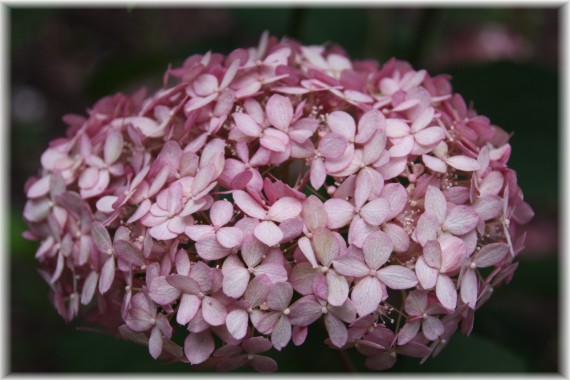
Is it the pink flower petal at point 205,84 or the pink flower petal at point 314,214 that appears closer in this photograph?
the pink flower petal at point 314,214

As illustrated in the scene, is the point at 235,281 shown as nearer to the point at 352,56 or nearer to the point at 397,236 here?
the point at 397,236

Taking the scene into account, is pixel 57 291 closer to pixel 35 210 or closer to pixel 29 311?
pixel 35 210

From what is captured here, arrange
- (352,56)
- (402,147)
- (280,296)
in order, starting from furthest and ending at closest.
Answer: (352,56) < (402,147) < (280,296)

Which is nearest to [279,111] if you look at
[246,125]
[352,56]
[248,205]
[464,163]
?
[246,125]

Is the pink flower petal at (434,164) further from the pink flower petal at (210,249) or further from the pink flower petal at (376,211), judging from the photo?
the pink flower petal at (210,249)

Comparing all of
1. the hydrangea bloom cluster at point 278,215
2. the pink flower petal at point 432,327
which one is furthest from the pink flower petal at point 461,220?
the pink flower petal at point 432,327

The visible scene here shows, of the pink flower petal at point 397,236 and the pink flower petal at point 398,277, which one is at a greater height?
the pink flower petal at point 397,236

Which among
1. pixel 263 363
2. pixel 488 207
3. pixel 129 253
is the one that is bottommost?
pixel 263 363
